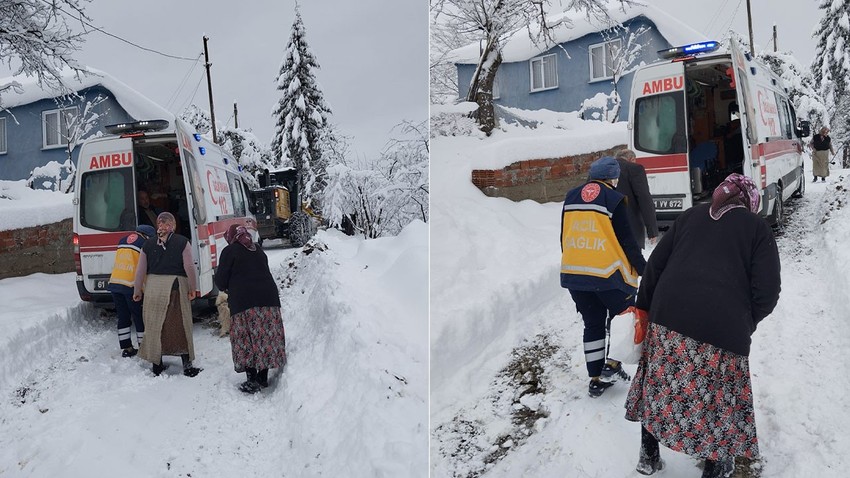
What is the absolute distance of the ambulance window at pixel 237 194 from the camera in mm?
6656

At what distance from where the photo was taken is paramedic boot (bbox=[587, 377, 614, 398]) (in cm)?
248

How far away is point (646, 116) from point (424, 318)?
259cm

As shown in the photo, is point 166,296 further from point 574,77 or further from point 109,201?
point 574,77

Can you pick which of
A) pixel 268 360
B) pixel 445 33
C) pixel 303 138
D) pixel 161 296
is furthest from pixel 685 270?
pixel 303 138

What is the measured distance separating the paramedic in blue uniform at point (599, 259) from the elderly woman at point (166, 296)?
274cm

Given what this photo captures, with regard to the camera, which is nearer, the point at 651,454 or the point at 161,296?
the point at 651,454

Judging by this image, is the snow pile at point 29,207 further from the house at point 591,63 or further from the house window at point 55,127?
the house at point 591,63

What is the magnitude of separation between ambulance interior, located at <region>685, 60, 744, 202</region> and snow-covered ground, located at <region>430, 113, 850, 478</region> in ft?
4.03

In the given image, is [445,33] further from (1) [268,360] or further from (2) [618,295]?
(1) [268,360]

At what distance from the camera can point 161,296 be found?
13.7 ft

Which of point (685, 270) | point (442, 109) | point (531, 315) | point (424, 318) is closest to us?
point (685, 270)

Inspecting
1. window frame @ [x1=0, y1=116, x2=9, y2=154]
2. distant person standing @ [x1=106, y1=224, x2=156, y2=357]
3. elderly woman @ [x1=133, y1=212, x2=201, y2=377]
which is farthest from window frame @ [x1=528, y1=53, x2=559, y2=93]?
elderly woman @ [x1=133, y1=212, x2=201, y2=377]

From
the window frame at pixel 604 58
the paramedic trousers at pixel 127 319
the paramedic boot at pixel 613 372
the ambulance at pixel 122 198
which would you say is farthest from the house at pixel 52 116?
the window frame at pixel 604 58

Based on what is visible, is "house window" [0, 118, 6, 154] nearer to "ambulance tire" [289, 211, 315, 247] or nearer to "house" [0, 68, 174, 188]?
"house" [0, 68, 174, 188]
